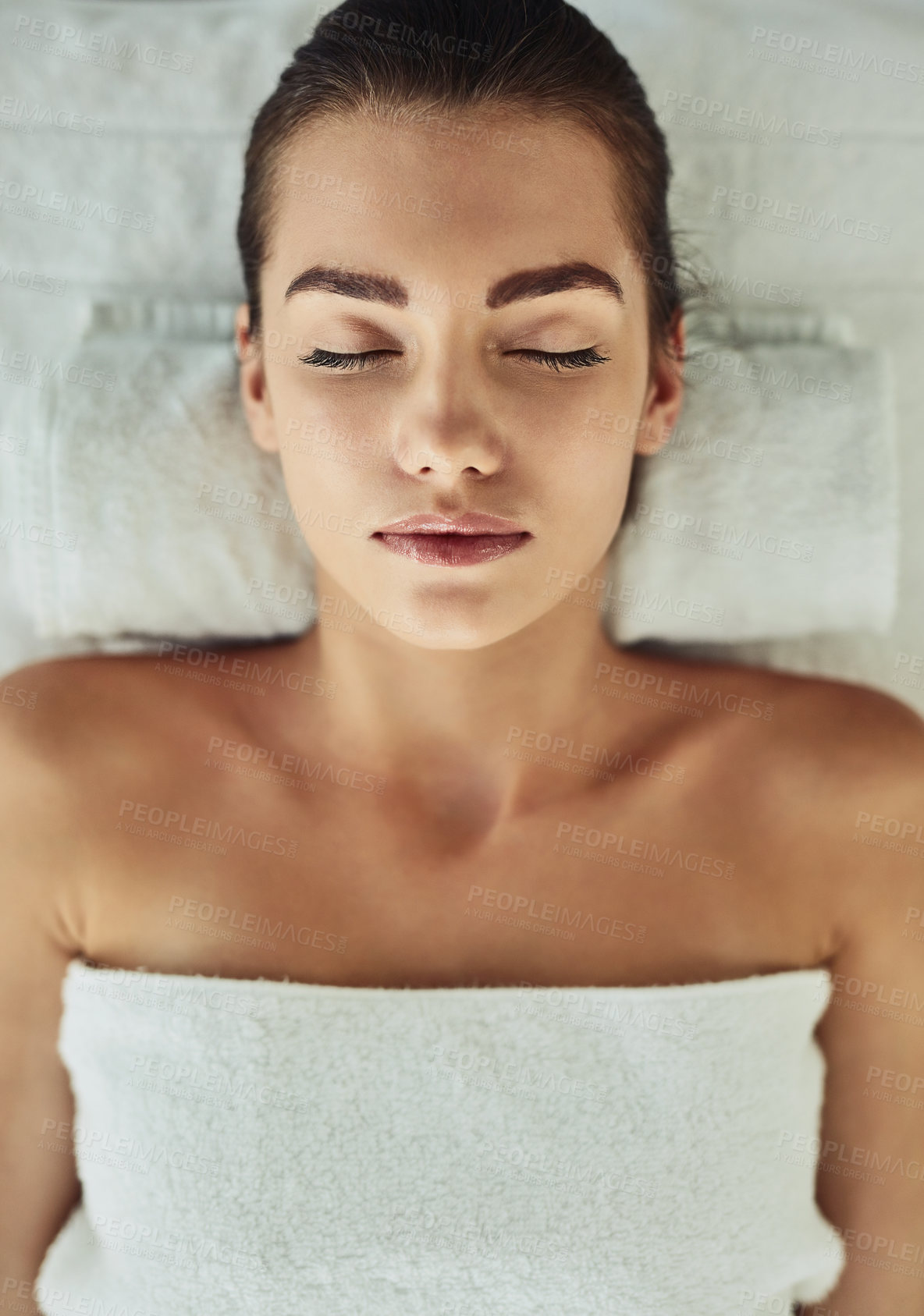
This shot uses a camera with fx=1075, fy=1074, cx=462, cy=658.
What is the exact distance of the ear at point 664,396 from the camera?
113 cm

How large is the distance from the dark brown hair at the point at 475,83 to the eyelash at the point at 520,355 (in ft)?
0.43

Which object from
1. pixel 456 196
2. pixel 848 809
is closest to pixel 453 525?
pixel 456 196

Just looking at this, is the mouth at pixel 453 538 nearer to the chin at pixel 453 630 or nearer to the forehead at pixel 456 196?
the chin at pixel 453 630

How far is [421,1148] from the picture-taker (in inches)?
41.8

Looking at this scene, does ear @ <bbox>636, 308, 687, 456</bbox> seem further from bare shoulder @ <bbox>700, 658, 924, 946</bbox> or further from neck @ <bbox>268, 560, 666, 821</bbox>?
bare shoulder @ <bbox>700, 658, 924, 946</bbox>

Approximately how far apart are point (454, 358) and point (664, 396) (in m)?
0.31

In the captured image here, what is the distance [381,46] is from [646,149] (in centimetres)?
28

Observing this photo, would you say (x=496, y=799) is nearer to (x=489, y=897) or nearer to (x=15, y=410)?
(x=489, y=897)

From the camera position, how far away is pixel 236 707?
47.9 inches

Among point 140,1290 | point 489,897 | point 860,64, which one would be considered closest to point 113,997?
point 140,1290

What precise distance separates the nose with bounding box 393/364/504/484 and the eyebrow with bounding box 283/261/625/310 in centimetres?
7

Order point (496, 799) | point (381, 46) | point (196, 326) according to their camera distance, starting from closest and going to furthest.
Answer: point (381, 46)
point (496, 799)
point (196, 326)

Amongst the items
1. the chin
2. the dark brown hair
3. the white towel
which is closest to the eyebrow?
the dark brown hair

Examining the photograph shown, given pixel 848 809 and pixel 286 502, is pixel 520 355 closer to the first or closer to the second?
pixel 286 502
